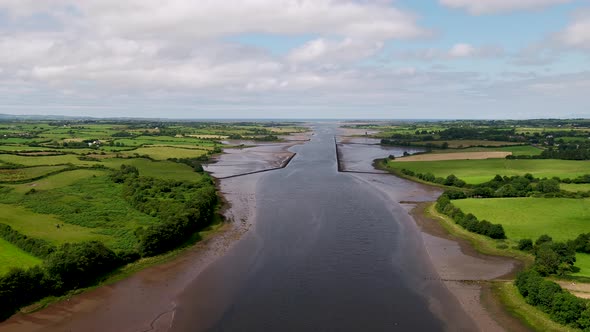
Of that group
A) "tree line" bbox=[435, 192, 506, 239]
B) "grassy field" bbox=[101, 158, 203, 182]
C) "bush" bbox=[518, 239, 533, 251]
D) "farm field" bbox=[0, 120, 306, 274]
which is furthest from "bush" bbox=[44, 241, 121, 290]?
"grassy field" bbox=[101, 158, 203, 182]

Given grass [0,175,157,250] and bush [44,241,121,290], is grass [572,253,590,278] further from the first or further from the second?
grass [0,175,157,250]

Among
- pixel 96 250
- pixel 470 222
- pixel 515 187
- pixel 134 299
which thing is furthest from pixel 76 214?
pixel 515 187

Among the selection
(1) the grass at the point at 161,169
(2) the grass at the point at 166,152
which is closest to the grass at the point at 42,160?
(1) the grass at the point at 161,169

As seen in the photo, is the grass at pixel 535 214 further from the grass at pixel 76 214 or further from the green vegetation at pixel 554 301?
the grass at pixel 76 214

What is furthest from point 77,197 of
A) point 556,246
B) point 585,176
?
point 585,176

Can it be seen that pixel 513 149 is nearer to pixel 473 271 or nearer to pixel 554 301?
pixel 473 271

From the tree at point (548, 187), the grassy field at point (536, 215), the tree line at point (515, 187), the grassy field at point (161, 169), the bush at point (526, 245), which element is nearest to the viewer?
the bush at point (526, 245)

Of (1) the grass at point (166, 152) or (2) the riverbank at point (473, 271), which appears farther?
(1) the grass at point (166, 152)
